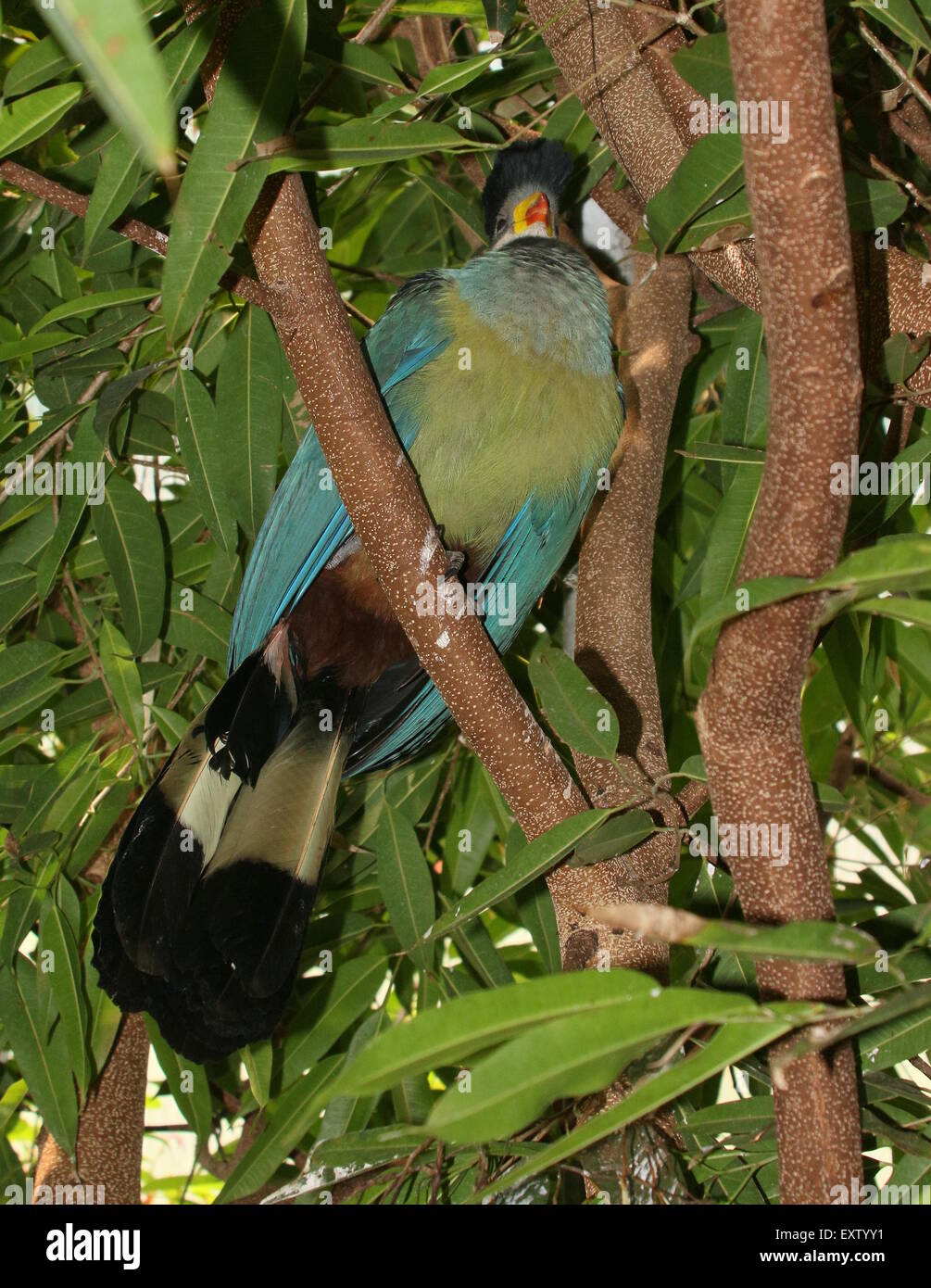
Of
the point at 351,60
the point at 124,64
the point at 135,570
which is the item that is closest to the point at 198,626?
the point at 135,570

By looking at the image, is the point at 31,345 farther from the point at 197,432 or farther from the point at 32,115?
the point at 32,115

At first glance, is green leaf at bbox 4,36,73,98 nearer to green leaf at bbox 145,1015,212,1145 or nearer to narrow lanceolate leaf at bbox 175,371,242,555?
narrow lanceolate leaf at bbox 175,371,242,555

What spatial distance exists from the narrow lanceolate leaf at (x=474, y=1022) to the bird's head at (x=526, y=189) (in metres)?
1.41

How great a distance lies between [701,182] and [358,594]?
2.53ft

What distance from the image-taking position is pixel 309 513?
63.2 inches

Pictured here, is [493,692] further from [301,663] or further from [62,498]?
[62,498]

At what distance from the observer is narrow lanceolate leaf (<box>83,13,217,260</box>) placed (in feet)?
3.62

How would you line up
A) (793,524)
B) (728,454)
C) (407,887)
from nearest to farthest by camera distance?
(793,524), (728,454), (407,887)

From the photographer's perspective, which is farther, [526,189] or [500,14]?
[526,189]

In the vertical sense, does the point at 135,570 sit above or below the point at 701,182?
below

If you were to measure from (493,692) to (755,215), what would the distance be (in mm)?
533

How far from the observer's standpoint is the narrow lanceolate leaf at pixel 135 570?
1571mm

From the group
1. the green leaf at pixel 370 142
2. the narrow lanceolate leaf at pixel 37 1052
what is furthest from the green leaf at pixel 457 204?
the narrow lanceolate leaf at pixel 37 1052

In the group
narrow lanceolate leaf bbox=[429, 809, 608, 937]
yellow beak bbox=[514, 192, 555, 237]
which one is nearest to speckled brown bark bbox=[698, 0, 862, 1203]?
narrow lanceolate leaf bbox=[429, 809, 608, 937]
